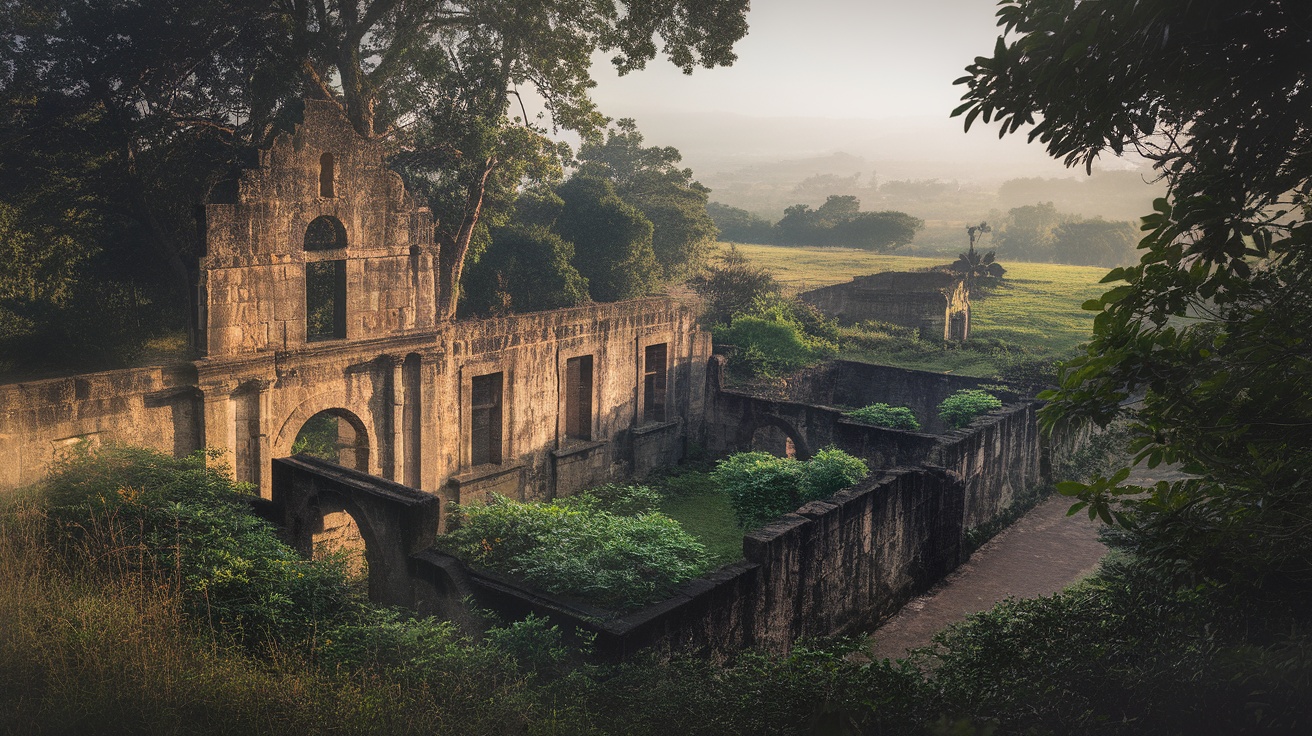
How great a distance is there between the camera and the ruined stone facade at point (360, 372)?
11.6 metres

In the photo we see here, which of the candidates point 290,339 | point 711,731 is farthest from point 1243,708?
point 290,339

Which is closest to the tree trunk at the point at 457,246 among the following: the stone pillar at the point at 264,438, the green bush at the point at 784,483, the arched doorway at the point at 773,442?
the arched doorway at the point at 773,442

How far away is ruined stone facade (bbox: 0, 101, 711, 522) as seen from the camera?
11.6m

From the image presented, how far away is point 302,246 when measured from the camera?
13.1m

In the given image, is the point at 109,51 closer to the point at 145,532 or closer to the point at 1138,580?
the point at 145,532

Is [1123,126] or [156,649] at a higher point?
[1123,126]

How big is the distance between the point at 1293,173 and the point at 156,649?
7.80 m

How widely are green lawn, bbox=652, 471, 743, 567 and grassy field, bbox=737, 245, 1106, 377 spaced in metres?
8.58

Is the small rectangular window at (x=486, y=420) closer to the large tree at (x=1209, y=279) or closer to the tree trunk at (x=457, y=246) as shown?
the tree trunk at (x=457, y=246)

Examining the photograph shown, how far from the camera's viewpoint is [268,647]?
7.39m

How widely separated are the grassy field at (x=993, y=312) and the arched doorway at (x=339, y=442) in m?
14.9

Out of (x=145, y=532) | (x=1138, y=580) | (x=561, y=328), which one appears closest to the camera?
(x=1138, y=580)

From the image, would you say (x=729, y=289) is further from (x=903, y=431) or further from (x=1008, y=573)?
(x=1008, y=573)

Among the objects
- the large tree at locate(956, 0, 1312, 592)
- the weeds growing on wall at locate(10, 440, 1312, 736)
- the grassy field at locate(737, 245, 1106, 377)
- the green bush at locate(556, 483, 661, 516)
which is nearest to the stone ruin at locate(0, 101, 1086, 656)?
the green bush at locate(556, 483, 661, 516)
